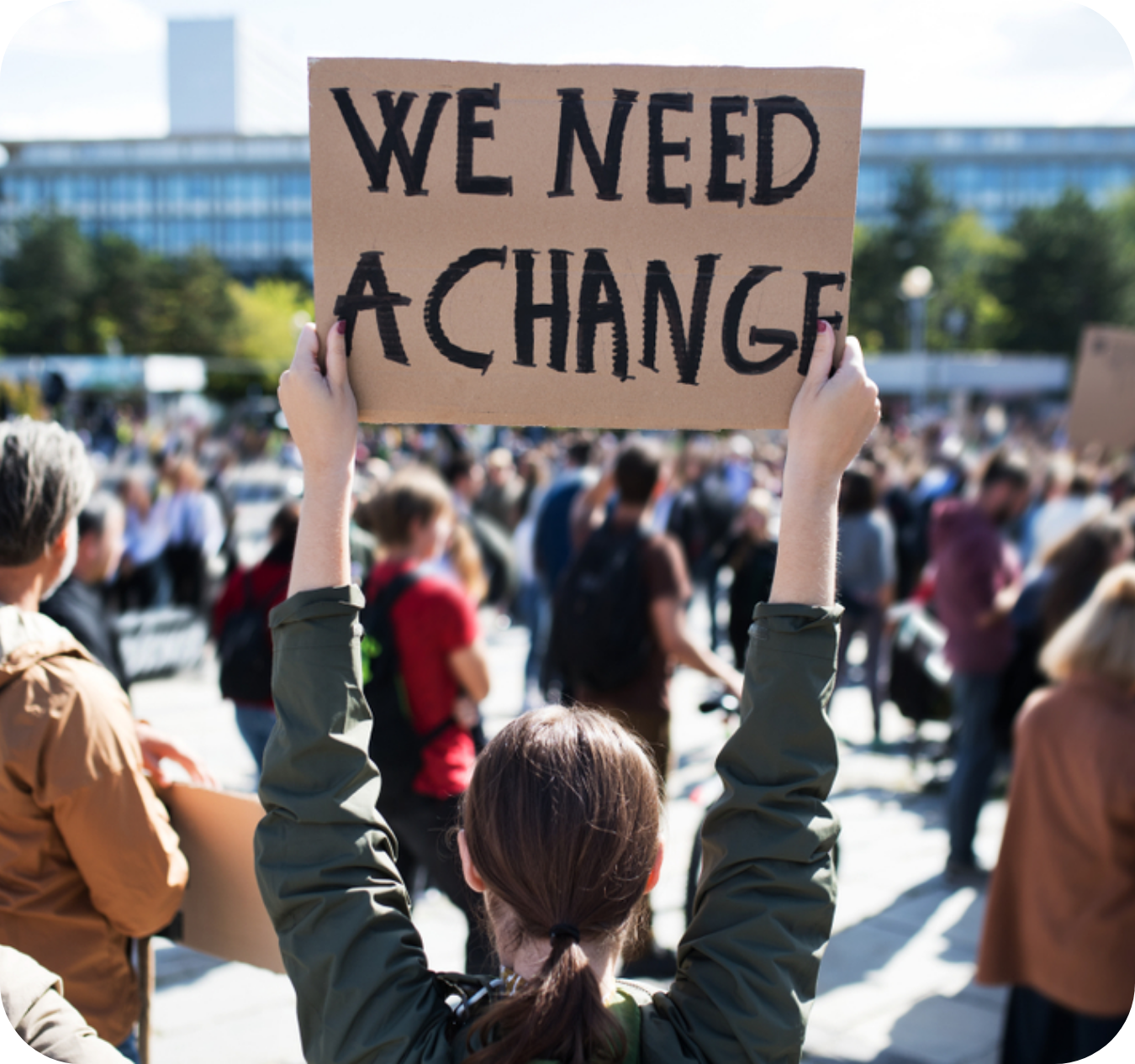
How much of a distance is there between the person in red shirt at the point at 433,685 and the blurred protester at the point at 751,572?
8.89ft

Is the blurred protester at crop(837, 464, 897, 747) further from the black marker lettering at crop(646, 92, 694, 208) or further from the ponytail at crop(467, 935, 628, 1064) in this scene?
the ponytail at crop(467, 935, 628, 1064)

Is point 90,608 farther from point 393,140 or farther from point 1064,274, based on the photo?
point 1064,274

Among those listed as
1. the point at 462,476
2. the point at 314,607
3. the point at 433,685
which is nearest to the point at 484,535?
the point at 462,476

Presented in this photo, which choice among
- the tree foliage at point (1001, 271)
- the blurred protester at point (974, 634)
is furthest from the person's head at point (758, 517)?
the tree foliage at point (1001, 271)

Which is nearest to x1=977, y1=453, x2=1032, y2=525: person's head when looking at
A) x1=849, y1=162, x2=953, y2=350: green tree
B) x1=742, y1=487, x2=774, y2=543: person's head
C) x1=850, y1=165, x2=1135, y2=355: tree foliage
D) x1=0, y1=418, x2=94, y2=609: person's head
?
x1=742, y1=487, x2=774, y2=543: person's head

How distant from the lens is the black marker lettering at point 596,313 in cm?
154

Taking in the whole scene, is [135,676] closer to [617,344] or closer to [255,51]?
[617,344]

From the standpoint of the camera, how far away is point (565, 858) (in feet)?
3.90

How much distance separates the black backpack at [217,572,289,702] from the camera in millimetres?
4168

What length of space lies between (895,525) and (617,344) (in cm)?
862

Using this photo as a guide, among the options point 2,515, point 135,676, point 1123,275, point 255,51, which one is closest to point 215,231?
point 255,51

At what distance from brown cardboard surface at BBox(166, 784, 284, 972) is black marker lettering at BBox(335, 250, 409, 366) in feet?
2.79

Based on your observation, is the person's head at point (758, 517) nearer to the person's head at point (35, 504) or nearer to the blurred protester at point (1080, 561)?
the blurred protester at point (1080, 561)

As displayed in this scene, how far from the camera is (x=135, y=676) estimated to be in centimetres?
836
